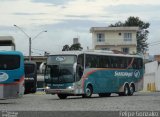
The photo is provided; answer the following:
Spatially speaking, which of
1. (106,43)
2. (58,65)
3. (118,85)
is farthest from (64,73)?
(106,43)

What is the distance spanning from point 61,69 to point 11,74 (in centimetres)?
760

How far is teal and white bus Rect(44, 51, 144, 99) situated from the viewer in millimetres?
35469

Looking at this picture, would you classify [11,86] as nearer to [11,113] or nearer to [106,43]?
[11,113]

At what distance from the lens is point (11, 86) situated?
92.7ft

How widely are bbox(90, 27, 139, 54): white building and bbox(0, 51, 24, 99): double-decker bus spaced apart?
7604cm

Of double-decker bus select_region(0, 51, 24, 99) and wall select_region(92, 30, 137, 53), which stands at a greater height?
wall select_region(92, 30, 137, 53)

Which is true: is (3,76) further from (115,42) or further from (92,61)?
(115,42)

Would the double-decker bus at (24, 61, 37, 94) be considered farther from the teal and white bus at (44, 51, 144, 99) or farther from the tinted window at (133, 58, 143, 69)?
the tinted window at (133, 58, 143, 69)

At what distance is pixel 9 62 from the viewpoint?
28.4 meters

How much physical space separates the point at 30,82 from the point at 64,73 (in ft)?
25.3

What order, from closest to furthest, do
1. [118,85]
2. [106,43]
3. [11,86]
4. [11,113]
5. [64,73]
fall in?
1. [11,113]
2. [11,86]
3. [64,73]
4. [118,85]
5. [106,43]

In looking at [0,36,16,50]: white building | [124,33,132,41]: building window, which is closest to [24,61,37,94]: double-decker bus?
[0,36,16,50]: white building

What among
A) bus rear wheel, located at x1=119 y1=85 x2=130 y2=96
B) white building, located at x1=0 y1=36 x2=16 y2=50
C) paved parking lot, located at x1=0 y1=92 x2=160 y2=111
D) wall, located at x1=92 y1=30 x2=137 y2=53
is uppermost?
wall, located at x1=92 y1=30 x2=137 y2=53

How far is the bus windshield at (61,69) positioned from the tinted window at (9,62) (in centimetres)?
699
